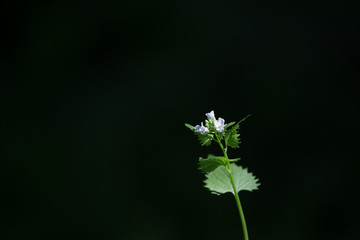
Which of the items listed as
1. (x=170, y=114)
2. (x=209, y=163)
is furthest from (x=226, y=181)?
(x=170, y=114)

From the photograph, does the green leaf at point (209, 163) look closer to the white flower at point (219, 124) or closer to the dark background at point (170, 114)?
the white flower at point (219, 124)

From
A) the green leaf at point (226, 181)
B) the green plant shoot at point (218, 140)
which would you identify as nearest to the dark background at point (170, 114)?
the green leaf at point (226, 181)

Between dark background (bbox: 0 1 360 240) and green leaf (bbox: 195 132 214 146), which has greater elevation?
dark background (bbox: 0 1 360 240)

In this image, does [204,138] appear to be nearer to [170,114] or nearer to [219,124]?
[219,124]

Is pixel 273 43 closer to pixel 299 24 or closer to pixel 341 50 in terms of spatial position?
pixel 299 24

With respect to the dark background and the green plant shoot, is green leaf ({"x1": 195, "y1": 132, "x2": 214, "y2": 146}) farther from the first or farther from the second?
the dark background

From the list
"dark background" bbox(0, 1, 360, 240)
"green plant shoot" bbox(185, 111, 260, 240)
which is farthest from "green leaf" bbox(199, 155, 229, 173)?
"dark background" bbox(0, 1, 360, 240)

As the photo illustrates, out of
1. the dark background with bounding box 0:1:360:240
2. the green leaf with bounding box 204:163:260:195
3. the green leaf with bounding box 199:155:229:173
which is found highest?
the dark background with bounding box 0:1:360:240
